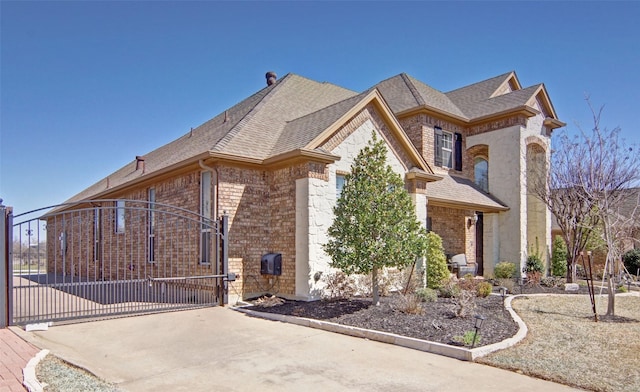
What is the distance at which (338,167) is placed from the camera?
11797 mm

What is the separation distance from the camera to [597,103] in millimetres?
11211

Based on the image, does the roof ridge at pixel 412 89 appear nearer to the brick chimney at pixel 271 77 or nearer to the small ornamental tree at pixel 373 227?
the brick chimney at pixel 271 77

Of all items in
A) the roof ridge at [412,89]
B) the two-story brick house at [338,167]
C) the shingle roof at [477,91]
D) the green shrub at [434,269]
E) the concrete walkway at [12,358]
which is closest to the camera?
the concrete walkway at [12,358]

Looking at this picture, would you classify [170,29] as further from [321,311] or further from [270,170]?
[321,311]

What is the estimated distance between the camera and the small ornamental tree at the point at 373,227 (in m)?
9.54

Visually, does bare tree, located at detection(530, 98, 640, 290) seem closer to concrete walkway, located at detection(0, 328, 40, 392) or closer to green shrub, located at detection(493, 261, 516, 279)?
green shrub, located at detection(493, 261, 516, 279)

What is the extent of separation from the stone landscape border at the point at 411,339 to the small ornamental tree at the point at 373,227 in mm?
1572

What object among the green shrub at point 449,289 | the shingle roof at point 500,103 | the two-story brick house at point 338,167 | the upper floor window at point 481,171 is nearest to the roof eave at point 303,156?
the two-story brick house at point 338,167

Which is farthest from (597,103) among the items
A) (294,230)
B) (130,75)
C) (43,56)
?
(43,56)

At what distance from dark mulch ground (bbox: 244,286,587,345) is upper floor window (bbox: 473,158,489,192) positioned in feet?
33.8

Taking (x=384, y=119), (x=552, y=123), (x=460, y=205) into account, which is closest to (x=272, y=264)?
(x=384, y=119)

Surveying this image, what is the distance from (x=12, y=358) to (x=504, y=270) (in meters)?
16.4

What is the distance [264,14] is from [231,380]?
34.3 feet

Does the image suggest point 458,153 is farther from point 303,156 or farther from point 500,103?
point 303,156
